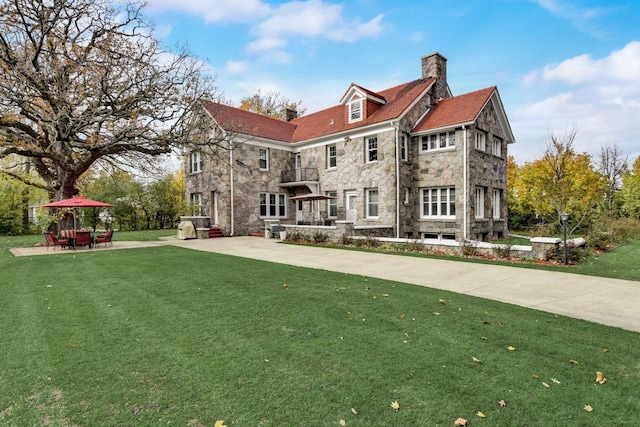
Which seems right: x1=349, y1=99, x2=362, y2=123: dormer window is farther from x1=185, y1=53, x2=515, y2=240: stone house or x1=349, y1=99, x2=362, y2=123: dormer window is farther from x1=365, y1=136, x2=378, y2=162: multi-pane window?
x1=365, y1=136, x2=378, y2=162: multi-pane window

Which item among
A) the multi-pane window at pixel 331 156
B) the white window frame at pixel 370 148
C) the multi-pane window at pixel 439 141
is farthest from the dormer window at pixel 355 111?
the multi-pane window at pixel 439 141

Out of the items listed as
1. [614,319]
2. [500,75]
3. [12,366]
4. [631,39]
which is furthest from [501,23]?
[12,366]

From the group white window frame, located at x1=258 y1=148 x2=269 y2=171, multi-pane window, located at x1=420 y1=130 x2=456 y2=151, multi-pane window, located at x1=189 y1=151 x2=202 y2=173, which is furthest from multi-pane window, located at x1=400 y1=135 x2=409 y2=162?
multi-pane window, located at x1=189 y1=151 x2=202 y2=173

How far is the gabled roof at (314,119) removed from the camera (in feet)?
64.7

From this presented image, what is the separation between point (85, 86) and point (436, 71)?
18220mm

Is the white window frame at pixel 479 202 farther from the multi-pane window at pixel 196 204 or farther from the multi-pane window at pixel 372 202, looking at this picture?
the multi-pane window at pixel 196 204

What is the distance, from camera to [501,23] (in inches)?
474

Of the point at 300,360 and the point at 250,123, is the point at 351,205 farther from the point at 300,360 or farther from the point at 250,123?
the point at 300,360

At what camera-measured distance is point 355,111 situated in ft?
70.0

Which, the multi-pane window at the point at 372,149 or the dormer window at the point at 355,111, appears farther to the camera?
the dormer window at the point at 355,111

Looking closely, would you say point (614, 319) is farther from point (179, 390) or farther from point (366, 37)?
point (366, 37)

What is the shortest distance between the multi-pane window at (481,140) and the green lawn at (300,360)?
14.9m

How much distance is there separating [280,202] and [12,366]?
66.7ft

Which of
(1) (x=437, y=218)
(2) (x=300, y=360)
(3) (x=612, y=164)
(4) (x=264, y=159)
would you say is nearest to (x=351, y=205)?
(1) (x=437, y=218)
